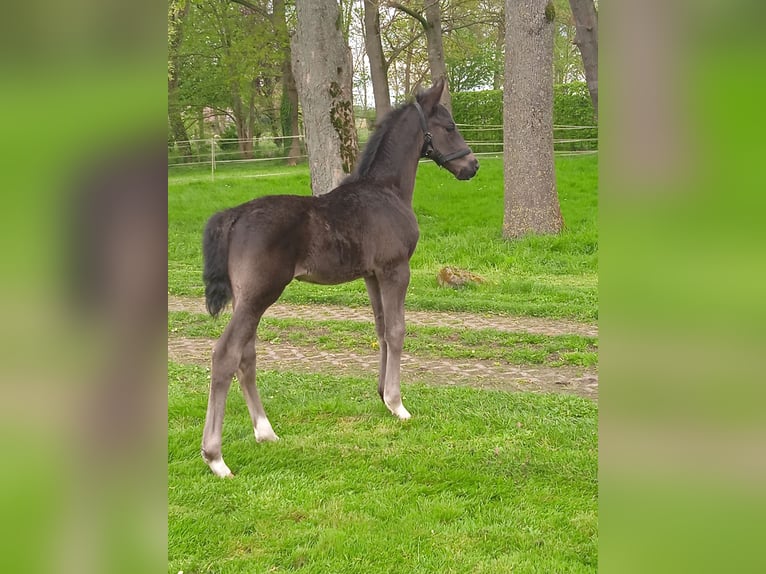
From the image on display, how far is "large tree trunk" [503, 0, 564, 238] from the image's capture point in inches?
478

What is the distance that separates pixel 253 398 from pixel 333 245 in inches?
47.2

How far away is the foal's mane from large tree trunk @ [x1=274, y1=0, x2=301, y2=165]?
64.3 feet

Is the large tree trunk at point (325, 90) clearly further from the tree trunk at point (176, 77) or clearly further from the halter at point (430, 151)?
the tree trunk at point (176, 77)

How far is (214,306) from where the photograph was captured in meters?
4.57

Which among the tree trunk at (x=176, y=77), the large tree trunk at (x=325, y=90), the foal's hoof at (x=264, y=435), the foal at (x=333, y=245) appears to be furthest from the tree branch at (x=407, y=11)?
the foal's hoof at (x=264, y=435)

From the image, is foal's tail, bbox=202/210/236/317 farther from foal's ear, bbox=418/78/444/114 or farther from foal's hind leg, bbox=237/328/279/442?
foal's ear, bbox=418/78/444/114

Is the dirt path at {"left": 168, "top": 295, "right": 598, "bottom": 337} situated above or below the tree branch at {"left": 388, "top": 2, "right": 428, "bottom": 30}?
below

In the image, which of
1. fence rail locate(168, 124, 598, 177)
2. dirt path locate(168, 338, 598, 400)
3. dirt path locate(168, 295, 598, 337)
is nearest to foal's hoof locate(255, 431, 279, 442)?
dirt path locate(168, 338, 598, 400)

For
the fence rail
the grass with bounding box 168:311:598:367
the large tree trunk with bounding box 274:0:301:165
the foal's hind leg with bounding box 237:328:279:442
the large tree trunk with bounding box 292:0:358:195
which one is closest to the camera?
the foal's hind leg with bounding box 237:328:279:442

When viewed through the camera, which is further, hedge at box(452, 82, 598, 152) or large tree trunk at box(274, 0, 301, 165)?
hedge at box(452, 82, 598, 152)

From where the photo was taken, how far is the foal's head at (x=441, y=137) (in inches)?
226
